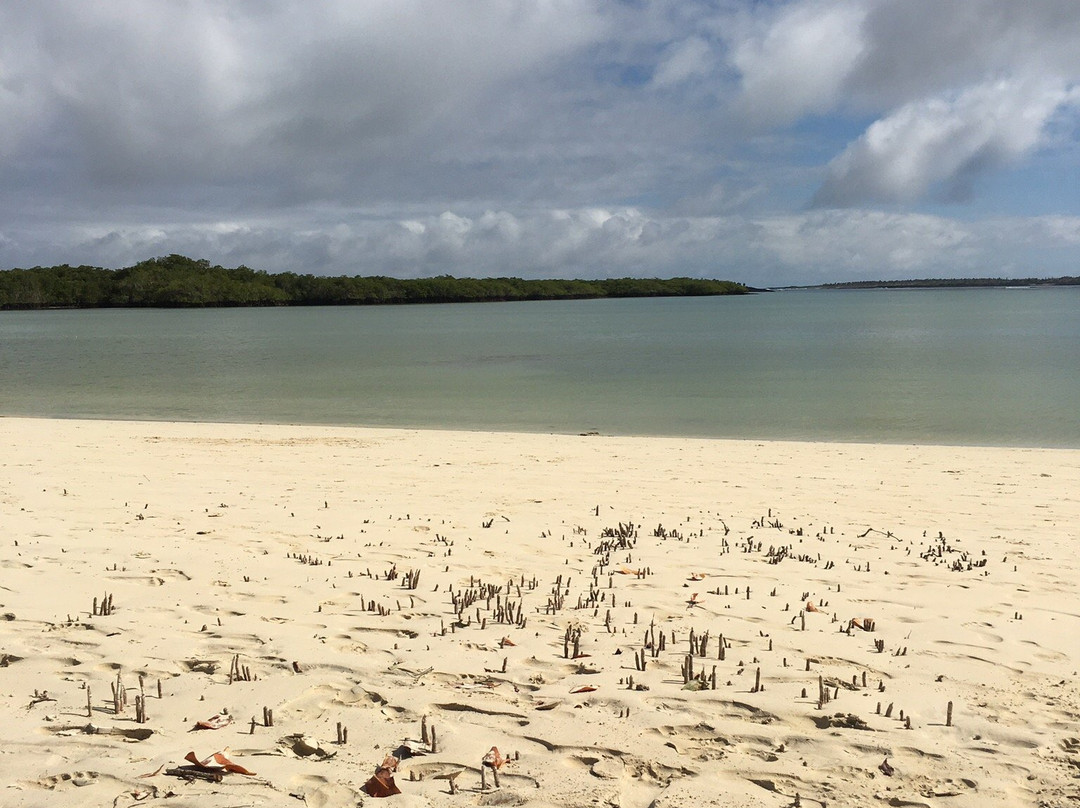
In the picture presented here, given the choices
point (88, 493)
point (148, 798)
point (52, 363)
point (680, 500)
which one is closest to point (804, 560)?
point (680, 500)

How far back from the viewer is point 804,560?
25.2 ft

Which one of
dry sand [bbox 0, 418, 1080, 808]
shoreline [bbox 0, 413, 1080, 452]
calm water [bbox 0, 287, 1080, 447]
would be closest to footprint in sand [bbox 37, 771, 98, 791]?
dry sand [bbox 0, 418, 1080, 808]

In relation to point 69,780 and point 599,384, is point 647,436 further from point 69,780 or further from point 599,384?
point 69,780

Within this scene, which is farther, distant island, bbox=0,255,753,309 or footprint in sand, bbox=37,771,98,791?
distant island, bbox=0,255,753,309

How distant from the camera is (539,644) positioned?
539 centimetres

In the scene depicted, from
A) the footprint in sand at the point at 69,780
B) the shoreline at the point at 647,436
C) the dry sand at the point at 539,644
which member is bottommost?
the shoreline at the point at 647,436

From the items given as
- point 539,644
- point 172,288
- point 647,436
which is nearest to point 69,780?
point 539,644

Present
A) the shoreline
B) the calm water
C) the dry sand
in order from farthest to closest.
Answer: the calm water → the shoreline → the dry sand

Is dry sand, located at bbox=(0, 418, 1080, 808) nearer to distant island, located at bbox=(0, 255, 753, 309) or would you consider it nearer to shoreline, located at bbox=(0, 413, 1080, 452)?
shoreline, located at bbox=(0, 413, 1080, 452)

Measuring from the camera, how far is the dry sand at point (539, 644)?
12.6 ft

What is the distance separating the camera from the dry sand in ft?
12.6

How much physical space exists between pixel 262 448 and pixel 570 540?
9.19m

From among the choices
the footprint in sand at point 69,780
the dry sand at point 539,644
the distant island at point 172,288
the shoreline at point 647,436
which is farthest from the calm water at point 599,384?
the distant island at point 172,288

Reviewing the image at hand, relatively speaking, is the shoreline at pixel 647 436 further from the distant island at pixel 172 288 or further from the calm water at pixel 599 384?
the distant island at pixel 172 288
